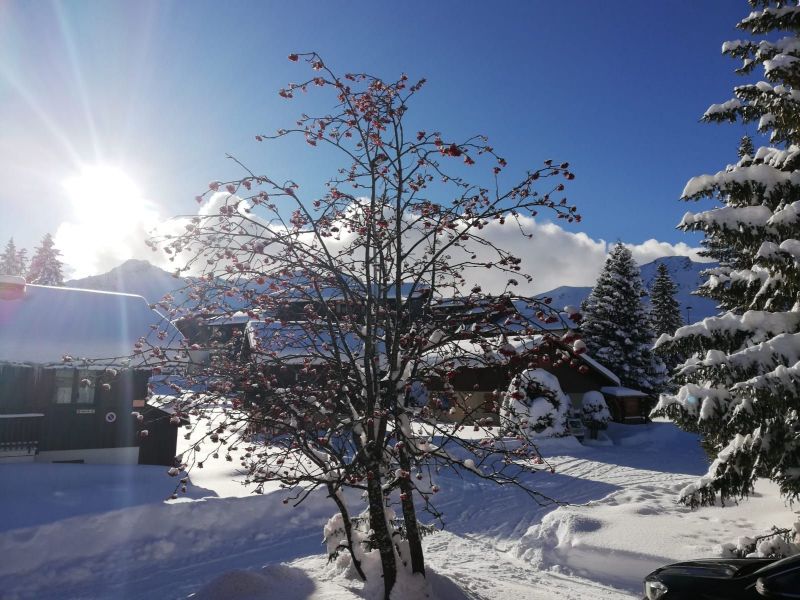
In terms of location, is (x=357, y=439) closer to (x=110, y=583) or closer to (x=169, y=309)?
(x=169, y=309)

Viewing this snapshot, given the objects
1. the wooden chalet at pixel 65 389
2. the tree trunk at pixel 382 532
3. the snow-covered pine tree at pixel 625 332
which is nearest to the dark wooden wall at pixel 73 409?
the wooden chalet at pixel 65 389

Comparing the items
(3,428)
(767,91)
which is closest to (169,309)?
(767,91)

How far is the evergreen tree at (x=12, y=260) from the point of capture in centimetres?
6291

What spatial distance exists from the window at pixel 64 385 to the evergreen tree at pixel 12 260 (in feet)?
190

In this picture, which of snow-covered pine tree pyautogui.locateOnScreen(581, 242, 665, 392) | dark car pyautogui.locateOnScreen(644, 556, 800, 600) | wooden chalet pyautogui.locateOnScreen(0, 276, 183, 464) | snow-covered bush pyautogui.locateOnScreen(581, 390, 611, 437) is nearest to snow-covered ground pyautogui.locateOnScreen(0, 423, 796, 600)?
wooden chalet pyautogui.locateOnScreen(0, 276, 183, 464)

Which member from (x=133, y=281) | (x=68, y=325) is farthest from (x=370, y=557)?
(x=133, y=281)

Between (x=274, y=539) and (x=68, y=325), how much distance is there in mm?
9695

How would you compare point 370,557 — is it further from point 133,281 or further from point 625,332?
point 133,281

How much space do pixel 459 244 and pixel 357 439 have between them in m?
2.83

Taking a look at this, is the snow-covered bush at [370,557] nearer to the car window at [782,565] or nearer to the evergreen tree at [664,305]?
the car window at [782,565]

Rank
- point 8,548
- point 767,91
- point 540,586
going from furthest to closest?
point 8,548 < point 540,586 < point 767,91

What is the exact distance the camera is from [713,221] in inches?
291

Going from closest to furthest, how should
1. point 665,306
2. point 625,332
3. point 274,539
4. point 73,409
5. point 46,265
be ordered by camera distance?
1. point 274,539
2. point 73,409
3. point 625,332
4. point 665,306
5. point 46,265

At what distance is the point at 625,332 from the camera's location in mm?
33094
